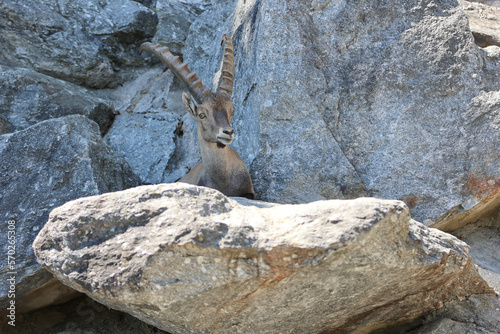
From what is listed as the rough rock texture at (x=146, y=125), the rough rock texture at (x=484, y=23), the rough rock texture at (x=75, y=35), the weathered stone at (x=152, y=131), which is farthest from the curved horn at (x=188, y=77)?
the rough rock texture at (x=484, y=23)

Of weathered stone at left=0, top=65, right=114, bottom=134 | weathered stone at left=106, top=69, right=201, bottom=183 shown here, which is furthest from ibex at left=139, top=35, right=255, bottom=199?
weathered stone at left=0, top=65, right=114, bottom=134

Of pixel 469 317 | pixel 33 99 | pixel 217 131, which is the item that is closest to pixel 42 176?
pixel 217 131

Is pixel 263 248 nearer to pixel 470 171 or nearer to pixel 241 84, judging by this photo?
pixel 470 171

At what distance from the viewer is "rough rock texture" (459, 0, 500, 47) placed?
22.4 feet

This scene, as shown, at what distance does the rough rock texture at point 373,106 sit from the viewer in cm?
538

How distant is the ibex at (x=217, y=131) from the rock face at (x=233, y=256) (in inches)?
89.9

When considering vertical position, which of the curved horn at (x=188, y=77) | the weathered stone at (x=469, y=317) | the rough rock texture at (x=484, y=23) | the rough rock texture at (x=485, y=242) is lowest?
the weathered stone at (x=469, y=317)

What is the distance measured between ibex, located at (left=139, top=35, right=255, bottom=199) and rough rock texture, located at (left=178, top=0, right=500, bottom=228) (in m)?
0.26

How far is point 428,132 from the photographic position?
5.52 metres

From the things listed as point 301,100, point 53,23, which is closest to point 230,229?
point 301,100

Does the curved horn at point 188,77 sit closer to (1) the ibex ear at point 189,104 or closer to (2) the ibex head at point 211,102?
(2) the ibex head at point 211,102

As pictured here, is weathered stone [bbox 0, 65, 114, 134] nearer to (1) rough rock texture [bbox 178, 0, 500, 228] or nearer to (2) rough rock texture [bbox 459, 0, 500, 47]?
(1) rough rock texture [bbox 178, 0, 500, 228]

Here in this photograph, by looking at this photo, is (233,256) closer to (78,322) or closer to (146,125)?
(78,322)

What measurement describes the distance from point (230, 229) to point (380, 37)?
3777 millimetres
